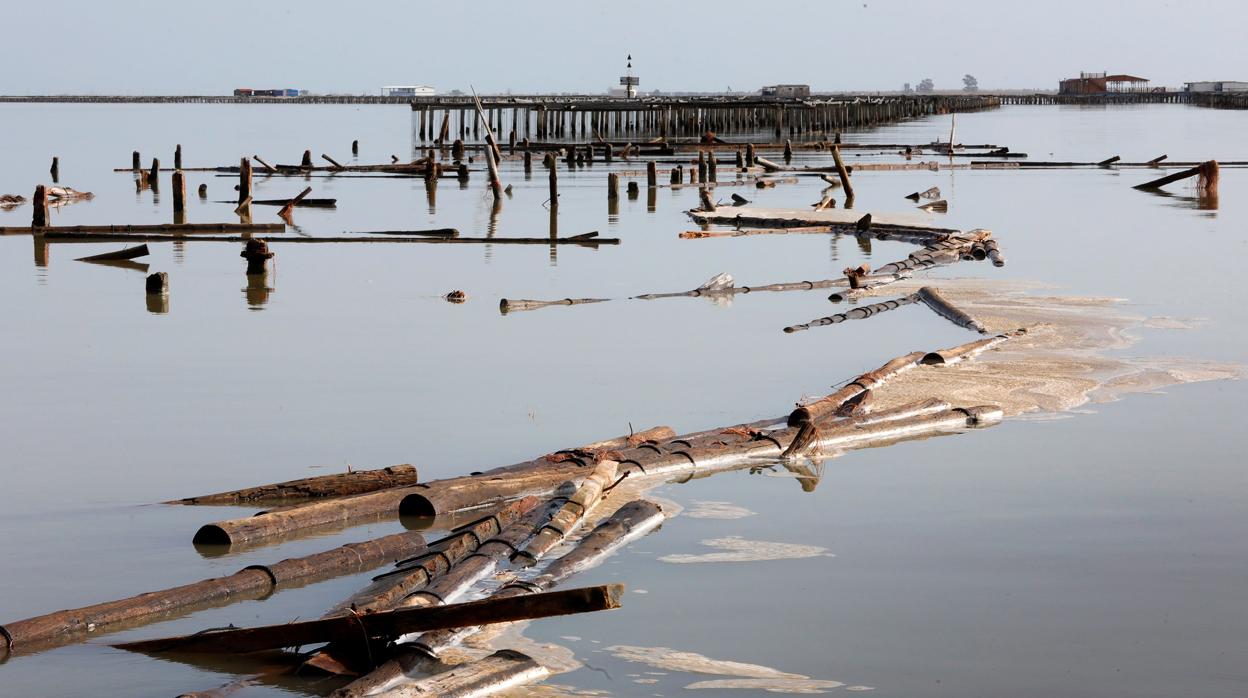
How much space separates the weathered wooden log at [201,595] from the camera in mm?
7348

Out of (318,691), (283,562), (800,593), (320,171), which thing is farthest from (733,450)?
(320,171)

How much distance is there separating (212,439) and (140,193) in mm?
35384

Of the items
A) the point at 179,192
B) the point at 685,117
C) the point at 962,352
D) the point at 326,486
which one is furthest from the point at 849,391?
the point at 685,117

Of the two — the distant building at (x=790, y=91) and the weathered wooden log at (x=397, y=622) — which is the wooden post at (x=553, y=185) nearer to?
the weathered wooden log at (x=397, y=622)

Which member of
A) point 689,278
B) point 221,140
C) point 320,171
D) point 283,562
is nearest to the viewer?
point 283,562

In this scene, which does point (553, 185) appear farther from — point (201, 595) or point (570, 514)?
point (201, 595)

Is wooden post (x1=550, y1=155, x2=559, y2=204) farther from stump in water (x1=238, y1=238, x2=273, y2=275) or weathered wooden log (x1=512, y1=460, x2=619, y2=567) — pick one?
weathered wooden log (x1=512, y1=460, x2=619, y2=567)

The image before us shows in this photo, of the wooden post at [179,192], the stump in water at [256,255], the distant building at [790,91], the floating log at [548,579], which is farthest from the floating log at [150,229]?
the distant building at [790,91]

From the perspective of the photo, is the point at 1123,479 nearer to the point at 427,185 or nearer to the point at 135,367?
the point at 135,367

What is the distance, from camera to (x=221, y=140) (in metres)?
92.9

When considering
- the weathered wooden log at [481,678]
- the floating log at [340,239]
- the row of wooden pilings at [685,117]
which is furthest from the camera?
the row of wooden pilings at [685,117]

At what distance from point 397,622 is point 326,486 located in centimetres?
366

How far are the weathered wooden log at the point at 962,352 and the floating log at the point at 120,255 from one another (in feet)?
48.3

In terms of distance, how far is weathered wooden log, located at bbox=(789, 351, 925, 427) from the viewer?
11.9 metres
